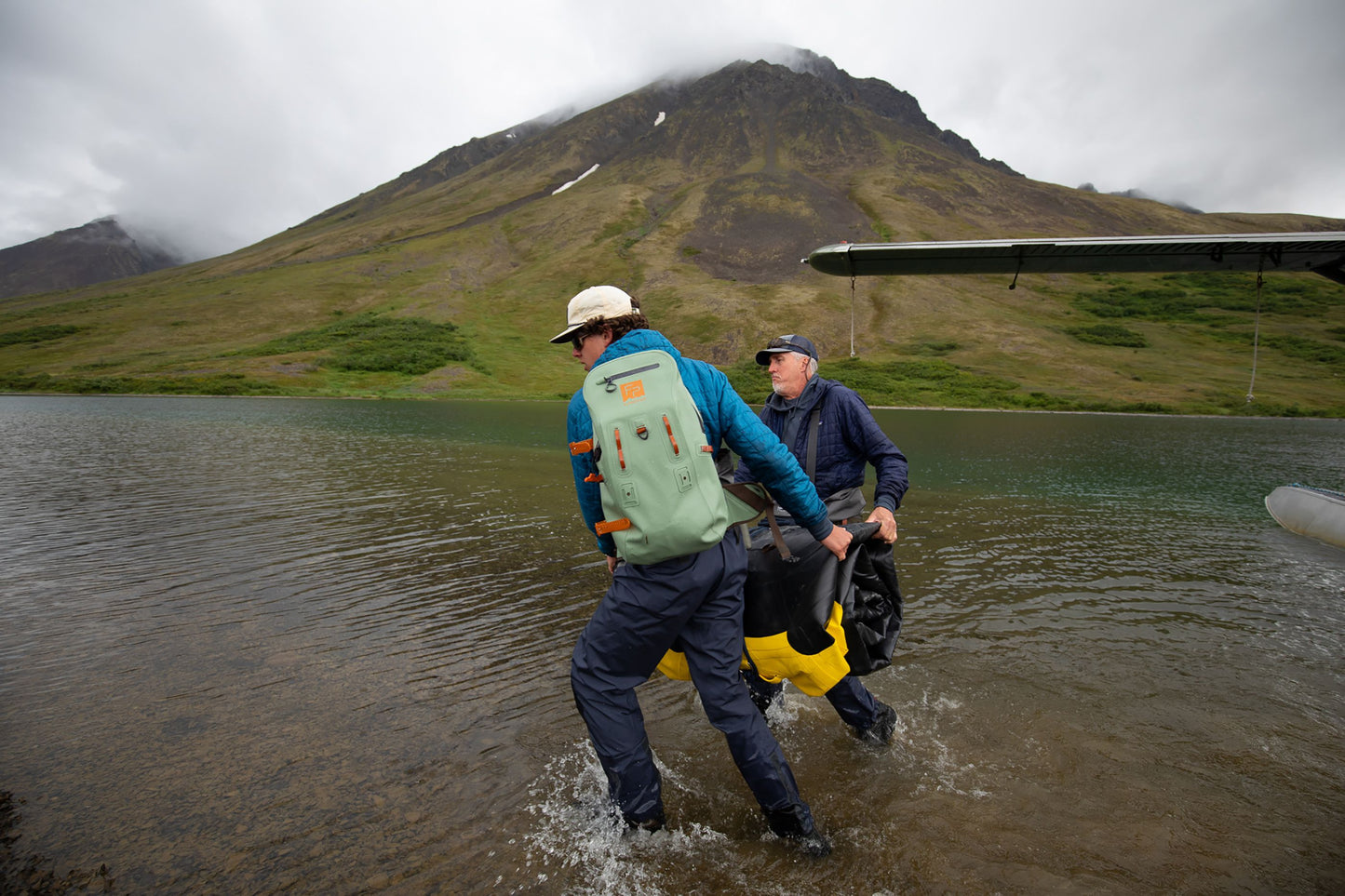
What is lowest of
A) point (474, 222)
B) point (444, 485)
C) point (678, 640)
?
point (444, 485)

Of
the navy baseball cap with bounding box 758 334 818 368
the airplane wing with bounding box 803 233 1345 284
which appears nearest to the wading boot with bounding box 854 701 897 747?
the navy baseball cap with bounding box 758 334 818 368

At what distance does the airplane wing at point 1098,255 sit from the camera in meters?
9.87

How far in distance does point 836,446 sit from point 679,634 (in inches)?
87.2

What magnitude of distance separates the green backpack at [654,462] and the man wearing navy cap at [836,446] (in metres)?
1.65

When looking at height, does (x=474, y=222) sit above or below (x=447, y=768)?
above

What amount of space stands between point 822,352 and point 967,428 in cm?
5010

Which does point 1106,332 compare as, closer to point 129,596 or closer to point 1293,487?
point 1293,487

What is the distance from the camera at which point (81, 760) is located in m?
5.07

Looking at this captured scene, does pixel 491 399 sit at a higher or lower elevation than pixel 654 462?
lower

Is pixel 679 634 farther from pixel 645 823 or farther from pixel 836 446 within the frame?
pixel 836 446

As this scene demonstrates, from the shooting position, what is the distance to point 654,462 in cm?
350

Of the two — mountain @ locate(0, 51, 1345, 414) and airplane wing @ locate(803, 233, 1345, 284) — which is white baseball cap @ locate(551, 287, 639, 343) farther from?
mountain @ locate(0, 51, 1345, 414)

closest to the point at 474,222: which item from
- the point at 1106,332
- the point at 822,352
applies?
the point at 822,352

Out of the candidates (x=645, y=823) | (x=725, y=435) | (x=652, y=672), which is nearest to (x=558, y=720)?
(x=645, y=823)
